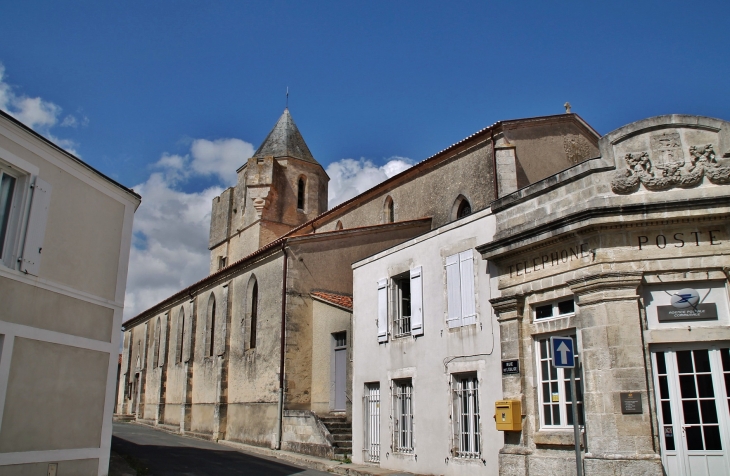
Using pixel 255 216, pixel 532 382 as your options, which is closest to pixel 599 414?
pixel 532 382

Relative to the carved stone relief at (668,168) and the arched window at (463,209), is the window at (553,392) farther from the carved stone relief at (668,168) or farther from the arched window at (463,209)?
the arched window at (463,209)

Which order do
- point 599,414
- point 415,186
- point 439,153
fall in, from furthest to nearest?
point 415,186
point 439,153
point 599,414

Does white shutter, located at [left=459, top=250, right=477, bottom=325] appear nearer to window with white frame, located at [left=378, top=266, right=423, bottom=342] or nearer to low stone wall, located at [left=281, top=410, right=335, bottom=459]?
window with white frame, located at [left=378, top=266, right=423, bottom=342]

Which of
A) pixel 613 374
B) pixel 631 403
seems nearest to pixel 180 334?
pixel 613 374

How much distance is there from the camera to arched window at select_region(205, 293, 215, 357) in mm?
24531

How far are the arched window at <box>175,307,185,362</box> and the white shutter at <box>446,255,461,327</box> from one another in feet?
58.9

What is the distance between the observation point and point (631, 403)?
9.05 m

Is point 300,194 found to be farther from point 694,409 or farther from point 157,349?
point 694,409

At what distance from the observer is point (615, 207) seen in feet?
31.0

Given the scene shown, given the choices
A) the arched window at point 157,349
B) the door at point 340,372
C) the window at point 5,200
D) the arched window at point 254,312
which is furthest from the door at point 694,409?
the arched window at point 157,349

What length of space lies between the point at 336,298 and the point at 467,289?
7.19 meters

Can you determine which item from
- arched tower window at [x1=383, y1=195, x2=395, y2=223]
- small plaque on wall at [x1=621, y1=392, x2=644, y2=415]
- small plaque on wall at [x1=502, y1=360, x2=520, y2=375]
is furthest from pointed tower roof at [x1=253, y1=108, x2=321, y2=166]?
small plaque on wall at [x1=621, y1=392, x2=644, y2=415]

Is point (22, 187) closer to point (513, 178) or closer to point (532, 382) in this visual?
point (532, 382)

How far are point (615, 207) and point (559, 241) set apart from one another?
1127mm
